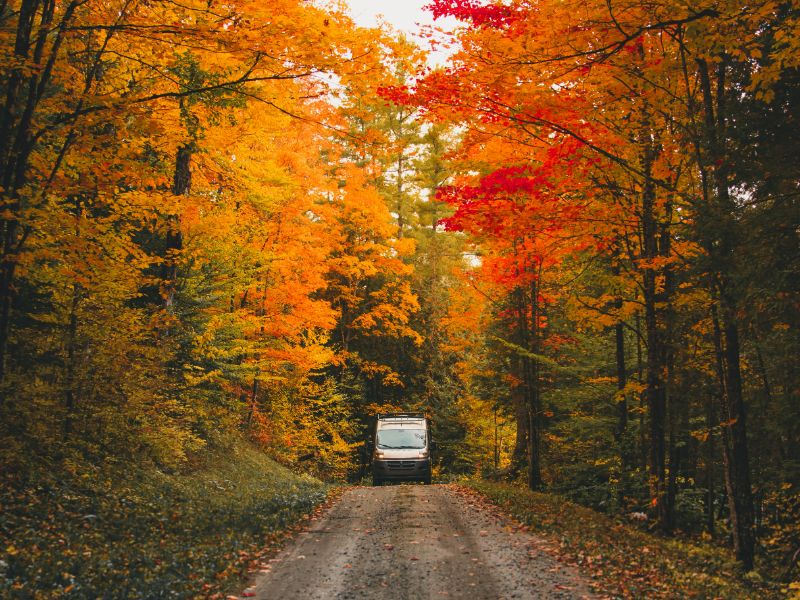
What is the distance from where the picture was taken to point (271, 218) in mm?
20656

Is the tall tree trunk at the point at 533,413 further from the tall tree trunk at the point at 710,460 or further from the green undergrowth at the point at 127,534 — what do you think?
the green undergrowth at the point at 127,534

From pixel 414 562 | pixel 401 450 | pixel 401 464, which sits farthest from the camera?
pixel 401 450

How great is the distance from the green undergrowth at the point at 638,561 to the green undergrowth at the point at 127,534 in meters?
4.19

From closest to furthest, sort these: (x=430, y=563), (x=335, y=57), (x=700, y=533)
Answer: (x=335, y=57), (x=430, y=563), (x=700, y=533)

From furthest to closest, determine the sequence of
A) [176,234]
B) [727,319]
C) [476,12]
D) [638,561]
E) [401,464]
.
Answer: [401,464], [176,234], [476,12], [727,319], [638,561]

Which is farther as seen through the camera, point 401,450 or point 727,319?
point 401,450

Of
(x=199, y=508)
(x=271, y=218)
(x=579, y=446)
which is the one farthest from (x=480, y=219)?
(x=271, y=218)

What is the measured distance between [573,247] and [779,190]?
→ 382cm

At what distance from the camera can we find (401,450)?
1928cm

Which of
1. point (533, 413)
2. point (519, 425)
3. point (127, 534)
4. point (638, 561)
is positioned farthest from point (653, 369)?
point (519, 425)

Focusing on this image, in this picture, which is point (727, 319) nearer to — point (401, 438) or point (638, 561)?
point (638, 561)

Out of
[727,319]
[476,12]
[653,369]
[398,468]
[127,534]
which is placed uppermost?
[476,12]

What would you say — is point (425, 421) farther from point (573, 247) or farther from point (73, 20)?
point (73, 20)

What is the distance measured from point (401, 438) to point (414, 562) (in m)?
12.5
